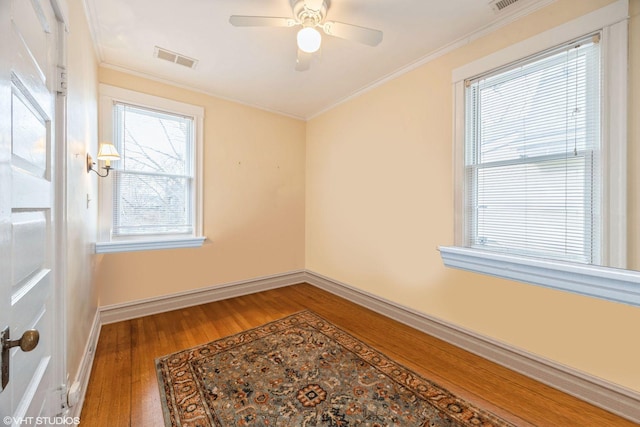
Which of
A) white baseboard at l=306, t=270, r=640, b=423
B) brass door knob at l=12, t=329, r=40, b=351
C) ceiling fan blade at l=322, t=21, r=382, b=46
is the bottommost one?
white baseboard at l=306, t=270, r=640, b=423

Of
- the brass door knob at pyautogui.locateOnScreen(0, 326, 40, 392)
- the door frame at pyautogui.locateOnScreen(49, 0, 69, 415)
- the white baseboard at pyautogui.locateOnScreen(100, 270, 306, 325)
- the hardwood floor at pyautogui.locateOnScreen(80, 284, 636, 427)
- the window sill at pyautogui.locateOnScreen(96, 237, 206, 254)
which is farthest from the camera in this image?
the white baseboard at pyautogui.locateOnScreen(100, 270, 306, 325)

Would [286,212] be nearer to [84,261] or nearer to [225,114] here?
[225,114]

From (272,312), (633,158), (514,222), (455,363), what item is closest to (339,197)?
(272,312)

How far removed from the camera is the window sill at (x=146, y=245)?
2.52 meters

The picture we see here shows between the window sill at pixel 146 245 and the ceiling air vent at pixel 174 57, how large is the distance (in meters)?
1.88

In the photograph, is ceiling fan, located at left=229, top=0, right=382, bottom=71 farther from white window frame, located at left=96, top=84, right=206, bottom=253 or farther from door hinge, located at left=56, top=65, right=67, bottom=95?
white window frame, located at left=96, top=84, right=206, bottom=253

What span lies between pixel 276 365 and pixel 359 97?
2991mm

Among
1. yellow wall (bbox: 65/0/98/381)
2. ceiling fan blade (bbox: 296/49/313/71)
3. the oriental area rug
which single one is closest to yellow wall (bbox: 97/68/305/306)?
yellow wall (bbox: 65/0/98/381)

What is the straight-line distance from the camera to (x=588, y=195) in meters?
1.62

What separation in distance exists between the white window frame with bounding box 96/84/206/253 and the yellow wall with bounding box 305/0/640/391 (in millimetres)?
1618

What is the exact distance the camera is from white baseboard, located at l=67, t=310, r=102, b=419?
1.43 m

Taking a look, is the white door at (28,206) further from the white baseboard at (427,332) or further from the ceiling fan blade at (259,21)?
the ceiling fan blade at (259,21)

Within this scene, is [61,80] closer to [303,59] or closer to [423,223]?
[303,59]

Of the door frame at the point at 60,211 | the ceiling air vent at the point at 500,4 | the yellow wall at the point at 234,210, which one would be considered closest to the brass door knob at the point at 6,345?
→ the door frame at the point at 60,211
